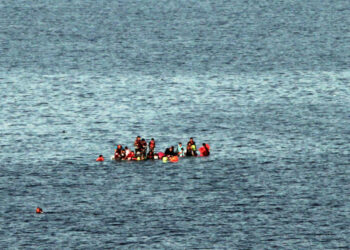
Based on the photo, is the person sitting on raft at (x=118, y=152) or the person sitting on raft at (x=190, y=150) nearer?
the person sitting on raft at (x=118, y=152)

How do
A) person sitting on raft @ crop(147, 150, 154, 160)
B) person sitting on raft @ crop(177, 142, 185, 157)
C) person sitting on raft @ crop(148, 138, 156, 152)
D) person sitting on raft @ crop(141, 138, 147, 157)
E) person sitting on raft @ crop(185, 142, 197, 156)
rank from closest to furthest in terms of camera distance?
person sitting on raft @ crop(148, 138, 156, 152)
person sitting on raft @ crop(141, 138, 147, 157)
person sitting on raft @ crop(147, 150, 154, 160)
person sitting on raft @ crop(185, 142, 197, 156)
person sitting on raft @ crop(177, 142, 185, 157)

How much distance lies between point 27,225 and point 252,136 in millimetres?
37641

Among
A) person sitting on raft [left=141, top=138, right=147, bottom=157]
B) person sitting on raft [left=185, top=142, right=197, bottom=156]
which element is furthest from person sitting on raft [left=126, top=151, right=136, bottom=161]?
person sitting on raft [left=185, top=142, right=197, bottom=156]

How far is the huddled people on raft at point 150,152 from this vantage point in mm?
103438

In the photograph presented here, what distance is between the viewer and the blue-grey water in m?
83.8

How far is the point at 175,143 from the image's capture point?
365ft

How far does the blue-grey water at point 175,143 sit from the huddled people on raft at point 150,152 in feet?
3.23

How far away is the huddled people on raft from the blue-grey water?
0.98 meters

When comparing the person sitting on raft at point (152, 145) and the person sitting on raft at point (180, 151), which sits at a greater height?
the person sitting on raft at point (152, 145)

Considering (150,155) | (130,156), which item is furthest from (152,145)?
(130,156)

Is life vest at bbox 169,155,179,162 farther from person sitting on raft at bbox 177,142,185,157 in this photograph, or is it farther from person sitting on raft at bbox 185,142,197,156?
person sitting on raft at bbox 185,142,197,156

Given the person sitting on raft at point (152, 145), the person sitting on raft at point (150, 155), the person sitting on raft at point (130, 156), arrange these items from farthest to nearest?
the person sitting on raft at point (150, 155) < the person sitting on raft at point (130, 156) < the person sitting on raft at point (152, 145)

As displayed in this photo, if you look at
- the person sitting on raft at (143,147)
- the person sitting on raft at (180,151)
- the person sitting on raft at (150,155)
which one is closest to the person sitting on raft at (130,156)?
the person sitting on raft at (143,147)

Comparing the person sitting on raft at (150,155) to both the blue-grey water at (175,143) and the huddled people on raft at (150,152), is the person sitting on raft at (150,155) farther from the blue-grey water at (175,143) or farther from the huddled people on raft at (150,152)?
the blue-grey water at (175,143)
